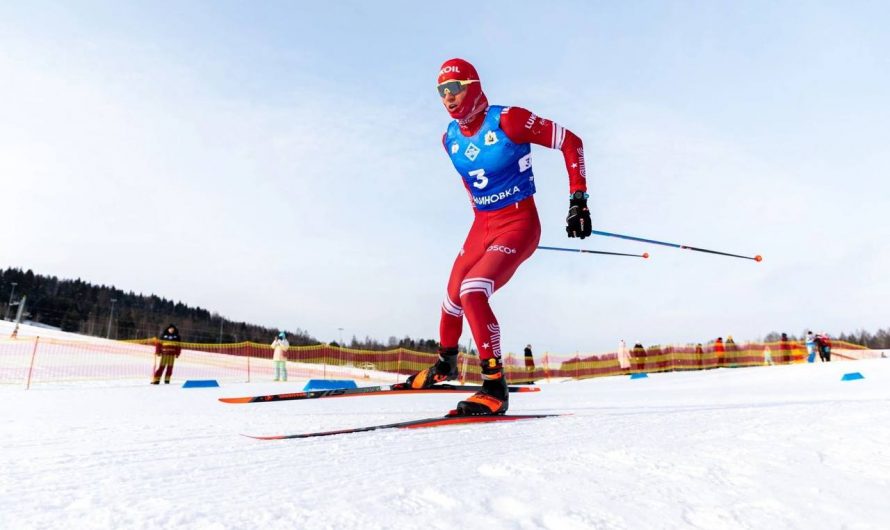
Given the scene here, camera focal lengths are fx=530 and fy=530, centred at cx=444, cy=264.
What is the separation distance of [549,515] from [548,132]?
9.63ft

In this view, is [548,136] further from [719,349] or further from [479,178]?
[719,349]

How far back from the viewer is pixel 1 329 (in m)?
34.2

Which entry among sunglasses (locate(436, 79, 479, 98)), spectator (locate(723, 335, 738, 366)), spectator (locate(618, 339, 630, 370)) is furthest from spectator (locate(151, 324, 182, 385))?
spectator (locate(723, 335, 738, 366))

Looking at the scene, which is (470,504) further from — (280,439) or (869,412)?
(869,412)

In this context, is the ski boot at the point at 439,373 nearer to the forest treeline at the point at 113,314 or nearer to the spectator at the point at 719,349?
the spectator at the point at 719,349

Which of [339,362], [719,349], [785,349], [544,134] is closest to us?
[544,134]

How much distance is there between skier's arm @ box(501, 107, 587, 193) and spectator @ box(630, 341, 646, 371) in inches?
785

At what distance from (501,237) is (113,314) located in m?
113

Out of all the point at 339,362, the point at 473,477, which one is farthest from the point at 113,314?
the point at 473,477

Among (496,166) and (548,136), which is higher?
(548,136)

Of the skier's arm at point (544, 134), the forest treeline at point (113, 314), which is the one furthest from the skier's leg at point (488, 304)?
the forest treeline at point (113, 314)

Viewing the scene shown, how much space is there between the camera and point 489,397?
316 cm

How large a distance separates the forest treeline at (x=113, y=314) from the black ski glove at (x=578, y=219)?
71.4 m

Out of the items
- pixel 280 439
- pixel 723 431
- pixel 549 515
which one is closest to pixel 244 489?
pixel 549 515
